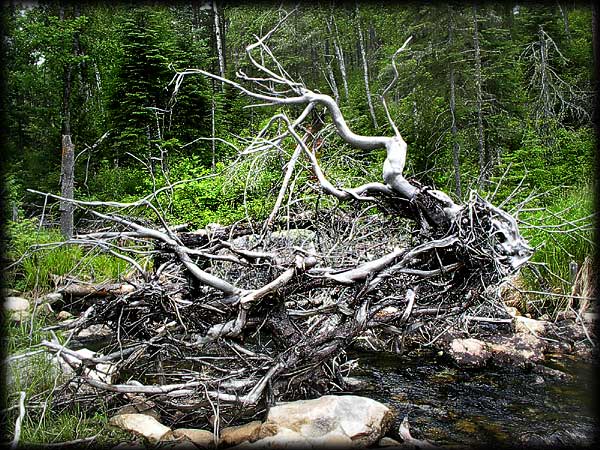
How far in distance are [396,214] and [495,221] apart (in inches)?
30.3

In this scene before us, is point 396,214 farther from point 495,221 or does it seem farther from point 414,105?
point 414,105

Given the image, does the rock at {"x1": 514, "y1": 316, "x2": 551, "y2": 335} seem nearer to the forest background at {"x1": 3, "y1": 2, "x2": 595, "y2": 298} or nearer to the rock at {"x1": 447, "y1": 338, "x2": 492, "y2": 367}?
the rock at {"x1": 447, "y1": 338, "x2": 492, "y2": 367}

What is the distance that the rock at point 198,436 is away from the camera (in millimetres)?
3437

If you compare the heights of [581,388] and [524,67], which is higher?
[524,67]

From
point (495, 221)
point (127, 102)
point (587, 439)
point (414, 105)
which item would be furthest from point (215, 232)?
point (127, 102)

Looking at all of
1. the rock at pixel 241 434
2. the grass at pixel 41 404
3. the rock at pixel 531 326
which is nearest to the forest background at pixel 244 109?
the rock at pixel 531 326

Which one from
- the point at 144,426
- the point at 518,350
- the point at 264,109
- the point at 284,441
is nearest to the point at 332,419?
the point at 284,441

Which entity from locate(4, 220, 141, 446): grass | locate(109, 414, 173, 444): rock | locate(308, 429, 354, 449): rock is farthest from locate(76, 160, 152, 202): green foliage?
locate(308, 429, 354, 449): rock

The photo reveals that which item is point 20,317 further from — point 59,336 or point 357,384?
point 357,384

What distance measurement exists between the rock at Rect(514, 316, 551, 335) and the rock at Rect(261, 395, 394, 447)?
9.90 ft

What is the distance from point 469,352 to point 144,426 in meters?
3.54

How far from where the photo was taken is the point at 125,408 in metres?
3.87

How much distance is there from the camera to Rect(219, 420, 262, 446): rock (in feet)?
11.0

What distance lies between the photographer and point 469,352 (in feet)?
17.9
